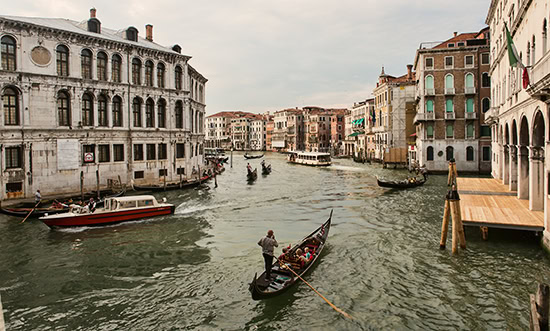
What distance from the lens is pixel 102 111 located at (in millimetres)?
22109

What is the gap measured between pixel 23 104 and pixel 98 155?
4.43m

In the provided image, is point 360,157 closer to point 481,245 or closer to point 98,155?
point 98,155

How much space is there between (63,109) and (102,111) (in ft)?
6.96

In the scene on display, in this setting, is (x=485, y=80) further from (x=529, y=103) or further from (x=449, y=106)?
(x=529, y=103)

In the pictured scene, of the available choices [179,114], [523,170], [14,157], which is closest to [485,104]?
[523,170]

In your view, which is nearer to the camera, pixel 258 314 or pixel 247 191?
pixel 258 314

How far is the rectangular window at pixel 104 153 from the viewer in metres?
21.9

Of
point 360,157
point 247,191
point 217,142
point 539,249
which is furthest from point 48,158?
point 217,142

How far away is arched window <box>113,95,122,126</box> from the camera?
22719 mm

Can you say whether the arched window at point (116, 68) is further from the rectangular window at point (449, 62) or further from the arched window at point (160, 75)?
the rectangular window at point (449, 62)

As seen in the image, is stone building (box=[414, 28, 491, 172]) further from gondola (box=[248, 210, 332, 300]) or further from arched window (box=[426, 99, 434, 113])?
gondola (box=[248, 210, 332, 300])

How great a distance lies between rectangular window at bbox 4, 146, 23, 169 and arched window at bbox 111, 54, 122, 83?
6.51 m

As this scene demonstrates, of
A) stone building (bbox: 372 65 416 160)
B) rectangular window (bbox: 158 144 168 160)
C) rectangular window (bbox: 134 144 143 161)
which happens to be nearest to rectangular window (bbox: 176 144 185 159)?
rectangular window (bbox: 158 144 168 160)

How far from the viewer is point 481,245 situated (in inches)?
445
